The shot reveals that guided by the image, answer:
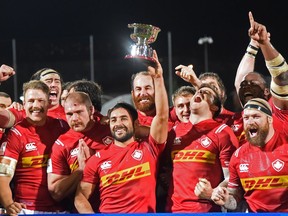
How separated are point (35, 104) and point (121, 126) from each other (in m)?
0.67

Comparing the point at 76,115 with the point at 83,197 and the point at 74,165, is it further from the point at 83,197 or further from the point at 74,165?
the point at 83,197

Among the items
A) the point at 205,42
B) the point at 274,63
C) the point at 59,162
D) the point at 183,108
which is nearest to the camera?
the point at 274,63

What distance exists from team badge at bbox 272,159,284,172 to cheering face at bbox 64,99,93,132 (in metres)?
1.31

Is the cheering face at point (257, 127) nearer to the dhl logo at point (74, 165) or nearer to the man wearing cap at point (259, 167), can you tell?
the man wearing cap at point (259, 167)

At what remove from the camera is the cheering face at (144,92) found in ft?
14.7

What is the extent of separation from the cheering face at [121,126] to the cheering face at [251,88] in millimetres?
842

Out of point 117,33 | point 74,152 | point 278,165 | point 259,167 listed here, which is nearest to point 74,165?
point 74,152

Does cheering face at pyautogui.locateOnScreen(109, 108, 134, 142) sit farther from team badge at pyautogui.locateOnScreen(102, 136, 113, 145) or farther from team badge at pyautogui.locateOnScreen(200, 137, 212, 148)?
team badge at pyautogui.locateOnScreen(200, 137, 212, 148)

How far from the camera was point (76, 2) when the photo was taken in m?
20.2

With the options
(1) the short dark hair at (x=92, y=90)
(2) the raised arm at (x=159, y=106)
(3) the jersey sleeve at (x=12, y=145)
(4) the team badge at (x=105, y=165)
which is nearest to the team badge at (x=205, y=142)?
(2) the raised arm at (x=159, y=106)

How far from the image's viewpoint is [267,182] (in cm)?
382

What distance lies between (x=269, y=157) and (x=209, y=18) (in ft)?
47.7

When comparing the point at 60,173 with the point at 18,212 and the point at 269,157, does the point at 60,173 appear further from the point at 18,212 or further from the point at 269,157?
the point at 269,157

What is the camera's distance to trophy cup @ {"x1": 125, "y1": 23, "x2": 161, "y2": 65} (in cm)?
371
